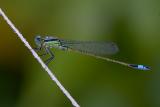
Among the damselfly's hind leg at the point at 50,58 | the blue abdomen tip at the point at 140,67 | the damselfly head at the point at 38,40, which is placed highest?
the damselfly head at the point at 38,40

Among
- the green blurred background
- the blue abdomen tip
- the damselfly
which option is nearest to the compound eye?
the damselfly

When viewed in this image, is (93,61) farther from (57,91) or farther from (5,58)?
(5,58)

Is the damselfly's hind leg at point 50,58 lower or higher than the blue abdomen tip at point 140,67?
higher

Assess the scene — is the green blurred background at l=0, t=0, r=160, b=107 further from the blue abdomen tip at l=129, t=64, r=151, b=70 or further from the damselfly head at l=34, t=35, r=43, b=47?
the damselfly head at l=34, t=35, r=43, b=47

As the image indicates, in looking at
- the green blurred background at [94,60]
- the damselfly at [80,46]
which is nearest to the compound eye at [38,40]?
the damselfly at [80,46]

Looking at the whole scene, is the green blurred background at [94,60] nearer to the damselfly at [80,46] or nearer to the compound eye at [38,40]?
the damselfly at [80,46]

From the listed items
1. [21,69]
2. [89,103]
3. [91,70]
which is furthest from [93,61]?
[21,69]
